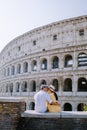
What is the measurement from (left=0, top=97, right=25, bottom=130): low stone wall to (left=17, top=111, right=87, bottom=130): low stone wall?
236 millimetres

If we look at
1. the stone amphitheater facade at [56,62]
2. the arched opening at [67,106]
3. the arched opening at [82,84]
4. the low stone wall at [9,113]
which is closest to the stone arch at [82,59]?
the stone amphitheater facade at [56,62]

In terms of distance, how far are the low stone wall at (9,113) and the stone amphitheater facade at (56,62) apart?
18025 millimetres

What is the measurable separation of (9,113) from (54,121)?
110cm

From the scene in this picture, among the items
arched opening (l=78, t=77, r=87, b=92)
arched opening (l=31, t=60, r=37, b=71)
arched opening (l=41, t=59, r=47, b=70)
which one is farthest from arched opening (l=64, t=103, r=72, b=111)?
arched opening (l=31, t=60, r=37, b=71)

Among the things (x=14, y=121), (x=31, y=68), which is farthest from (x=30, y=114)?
(x=31, y=68)

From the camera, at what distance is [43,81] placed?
90.8 ft

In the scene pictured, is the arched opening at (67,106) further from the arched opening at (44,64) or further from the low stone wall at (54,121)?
the low stone wall at (54,121)

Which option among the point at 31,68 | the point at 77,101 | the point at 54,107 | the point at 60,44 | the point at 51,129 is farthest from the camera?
the point at 31,68

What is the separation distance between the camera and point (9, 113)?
629 centimetres

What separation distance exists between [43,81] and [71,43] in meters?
5.19

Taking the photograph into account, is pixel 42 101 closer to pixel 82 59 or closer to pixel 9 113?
pixel 9 113

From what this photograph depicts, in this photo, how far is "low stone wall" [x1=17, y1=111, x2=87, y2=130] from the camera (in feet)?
20.7

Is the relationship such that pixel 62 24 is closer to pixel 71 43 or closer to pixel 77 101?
pixel 71 43

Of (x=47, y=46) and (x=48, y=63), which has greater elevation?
(x=47, y=46)
